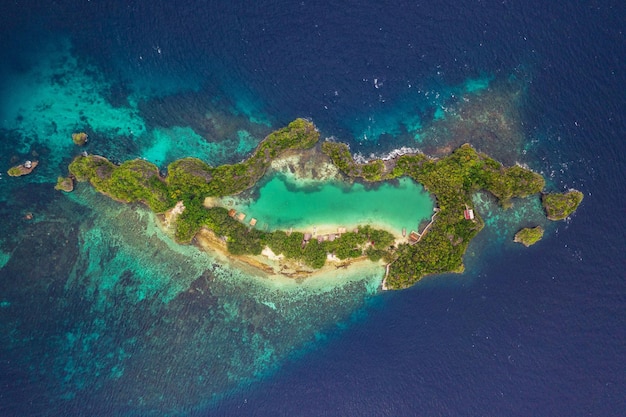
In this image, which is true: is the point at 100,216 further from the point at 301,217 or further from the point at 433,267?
the point at 433,267

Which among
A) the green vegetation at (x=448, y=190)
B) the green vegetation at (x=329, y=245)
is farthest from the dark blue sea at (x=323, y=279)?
the green vegetation at (x=329, y=245)

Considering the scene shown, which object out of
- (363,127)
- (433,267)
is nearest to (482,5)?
(363,127)

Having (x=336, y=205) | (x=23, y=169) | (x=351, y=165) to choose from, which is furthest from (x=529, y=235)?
(x=23, y=169)

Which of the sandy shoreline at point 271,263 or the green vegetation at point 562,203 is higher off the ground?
the green vegetation at point 562,203

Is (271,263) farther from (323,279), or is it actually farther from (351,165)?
(351,165)

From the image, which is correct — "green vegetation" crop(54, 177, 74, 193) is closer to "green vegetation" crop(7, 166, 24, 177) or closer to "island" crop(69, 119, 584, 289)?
"island" crop(69, 119, 584, 289)

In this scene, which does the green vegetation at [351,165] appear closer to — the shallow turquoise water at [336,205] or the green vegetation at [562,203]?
the shallow turquoise water at [336,205]

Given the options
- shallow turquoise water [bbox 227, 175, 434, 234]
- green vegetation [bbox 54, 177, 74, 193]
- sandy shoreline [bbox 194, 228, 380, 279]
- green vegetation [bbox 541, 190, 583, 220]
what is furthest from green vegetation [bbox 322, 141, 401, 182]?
green vegetation [bbox 54, 177, 74, 193]
